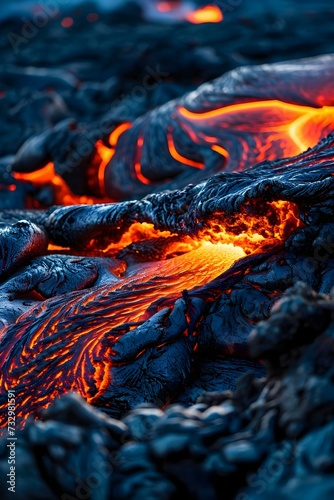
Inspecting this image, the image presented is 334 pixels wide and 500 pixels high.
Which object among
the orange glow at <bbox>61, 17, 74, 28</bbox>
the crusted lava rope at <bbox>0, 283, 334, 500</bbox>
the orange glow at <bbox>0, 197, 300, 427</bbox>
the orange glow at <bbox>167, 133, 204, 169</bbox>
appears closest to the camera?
the crusted lava rope at <bbox>0, 283, 334, 500</bbox>

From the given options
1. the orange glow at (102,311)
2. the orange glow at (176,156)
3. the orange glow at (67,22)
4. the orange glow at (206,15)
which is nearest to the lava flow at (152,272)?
the orange glow at (102,311)

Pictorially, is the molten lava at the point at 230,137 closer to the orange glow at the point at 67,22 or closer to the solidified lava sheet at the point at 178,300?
the solidified lava sheet at the point at 178,300

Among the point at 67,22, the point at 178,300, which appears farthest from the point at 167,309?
the point at 67,22

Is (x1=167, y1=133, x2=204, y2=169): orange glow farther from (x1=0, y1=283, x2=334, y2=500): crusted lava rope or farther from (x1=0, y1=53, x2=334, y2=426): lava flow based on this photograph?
(x1=0, y1=283, x2=334, y2=500): crusted lava rope

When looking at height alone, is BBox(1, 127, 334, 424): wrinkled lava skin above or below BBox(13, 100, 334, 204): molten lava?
below

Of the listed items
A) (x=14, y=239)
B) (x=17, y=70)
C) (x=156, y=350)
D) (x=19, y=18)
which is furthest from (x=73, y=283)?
(x=19, y=18)

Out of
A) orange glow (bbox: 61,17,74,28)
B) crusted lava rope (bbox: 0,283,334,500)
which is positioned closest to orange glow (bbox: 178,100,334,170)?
crusted lava rope (bbox: 0,283,334,500)

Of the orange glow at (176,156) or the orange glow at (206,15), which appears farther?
the orange glow at (206,15)

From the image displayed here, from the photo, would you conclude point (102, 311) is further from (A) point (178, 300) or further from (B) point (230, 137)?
(B) point (230, 137)
